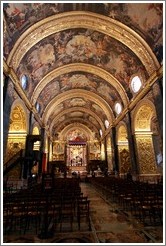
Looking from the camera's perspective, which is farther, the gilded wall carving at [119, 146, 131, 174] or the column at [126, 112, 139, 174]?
the gilded wall carving at [119, 146, 131, 174]

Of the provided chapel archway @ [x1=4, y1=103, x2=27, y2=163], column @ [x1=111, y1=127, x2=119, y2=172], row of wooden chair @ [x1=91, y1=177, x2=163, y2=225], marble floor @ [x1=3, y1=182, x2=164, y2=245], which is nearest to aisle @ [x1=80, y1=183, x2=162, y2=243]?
marble floor @ [x1=3, y1=182, x2=164, y2=245]

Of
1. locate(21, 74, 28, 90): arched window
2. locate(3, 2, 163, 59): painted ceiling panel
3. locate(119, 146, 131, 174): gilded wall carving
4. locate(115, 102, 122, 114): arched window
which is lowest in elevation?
locate(119, 146, 131, 174): gilded wall carving

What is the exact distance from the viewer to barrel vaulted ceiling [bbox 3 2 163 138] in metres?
10.2

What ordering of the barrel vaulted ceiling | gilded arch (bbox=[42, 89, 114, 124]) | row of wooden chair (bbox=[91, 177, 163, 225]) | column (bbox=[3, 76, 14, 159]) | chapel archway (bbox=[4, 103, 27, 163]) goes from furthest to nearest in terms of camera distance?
1. gilded arch (bbox=[42, 89, 114, 124])
2. chapel archway (bbox=[4, 103, 27, 163])
3. the barrel vaulted ceiling
4. column (bbox=[3, 76, 14, 159])
5. row of wooden chair (bbox=[91, 177, 163, 225])

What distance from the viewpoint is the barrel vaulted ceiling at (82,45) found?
1024cm

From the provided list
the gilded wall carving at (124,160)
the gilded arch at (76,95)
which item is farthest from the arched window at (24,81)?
the gilded wall carving at (124,160)

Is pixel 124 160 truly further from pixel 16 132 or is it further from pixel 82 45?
pixel 82 45

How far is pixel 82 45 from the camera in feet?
47.3

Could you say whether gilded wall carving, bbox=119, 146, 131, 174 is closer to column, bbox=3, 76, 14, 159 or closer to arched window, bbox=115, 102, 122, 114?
arched window, bbox=115, 102, 122, 114

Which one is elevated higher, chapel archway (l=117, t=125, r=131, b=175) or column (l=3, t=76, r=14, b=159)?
column (l=3, t=76, r=14, b=159)

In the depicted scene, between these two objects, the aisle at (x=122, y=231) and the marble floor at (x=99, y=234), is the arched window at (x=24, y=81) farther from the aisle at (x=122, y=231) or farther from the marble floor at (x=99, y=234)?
the aisle at (x=122, y=231)

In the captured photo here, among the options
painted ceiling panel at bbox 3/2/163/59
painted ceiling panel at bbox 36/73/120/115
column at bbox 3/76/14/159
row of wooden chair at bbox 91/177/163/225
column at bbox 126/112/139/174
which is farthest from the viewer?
painted ceiling panel at bbox 36/73/120/115

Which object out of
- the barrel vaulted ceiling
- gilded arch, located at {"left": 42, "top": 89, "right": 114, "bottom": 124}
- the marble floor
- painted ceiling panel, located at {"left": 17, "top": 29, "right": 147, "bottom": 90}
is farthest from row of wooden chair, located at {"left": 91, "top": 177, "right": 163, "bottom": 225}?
gilded arch, located at {"left": 42, "top": 89, "right": 114, "bottom": 124}

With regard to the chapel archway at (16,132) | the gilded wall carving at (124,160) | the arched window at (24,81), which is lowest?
the gilded wall carving at (124,160)
